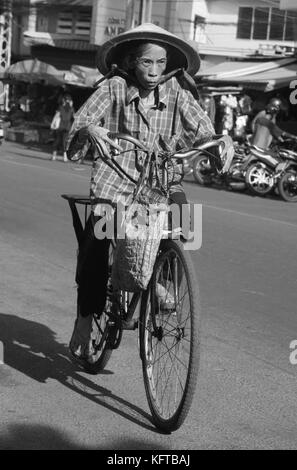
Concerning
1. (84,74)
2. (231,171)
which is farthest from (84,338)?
(84,74)

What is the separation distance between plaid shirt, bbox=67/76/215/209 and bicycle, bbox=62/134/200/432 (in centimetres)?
27

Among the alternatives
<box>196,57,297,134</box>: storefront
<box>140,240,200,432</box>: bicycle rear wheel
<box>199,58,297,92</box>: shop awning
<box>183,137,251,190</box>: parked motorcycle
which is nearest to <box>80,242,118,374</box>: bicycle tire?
<box>140,240,200,432</box>: bicycle rear wheel

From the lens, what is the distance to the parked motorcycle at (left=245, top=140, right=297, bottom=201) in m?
15.0

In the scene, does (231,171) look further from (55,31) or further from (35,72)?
(55,31)

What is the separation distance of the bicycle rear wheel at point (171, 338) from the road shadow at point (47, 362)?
16cm

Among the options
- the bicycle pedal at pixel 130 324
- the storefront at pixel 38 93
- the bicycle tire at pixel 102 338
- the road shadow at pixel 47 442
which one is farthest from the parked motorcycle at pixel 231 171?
the road shadow at pixel 47 442

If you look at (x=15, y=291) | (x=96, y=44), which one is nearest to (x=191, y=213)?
(x=15, y=291)

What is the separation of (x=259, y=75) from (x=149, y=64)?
18.1 m

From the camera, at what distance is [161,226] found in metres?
3.52

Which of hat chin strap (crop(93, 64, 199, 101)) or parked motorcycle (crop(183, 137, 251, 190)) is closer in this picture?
hat chin strap (crop(93, 64, 199, 101))

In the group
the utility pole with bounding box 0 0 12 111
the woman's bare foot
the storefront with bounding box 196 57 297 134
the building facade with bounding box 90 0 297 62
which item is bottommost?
the woman's bare foot

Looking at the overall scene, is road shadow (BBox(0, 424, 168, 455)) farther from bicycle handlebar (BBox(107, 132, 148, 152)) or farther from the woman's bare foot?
bicycle handlebar (BBox(107, 132, 148, 152))
